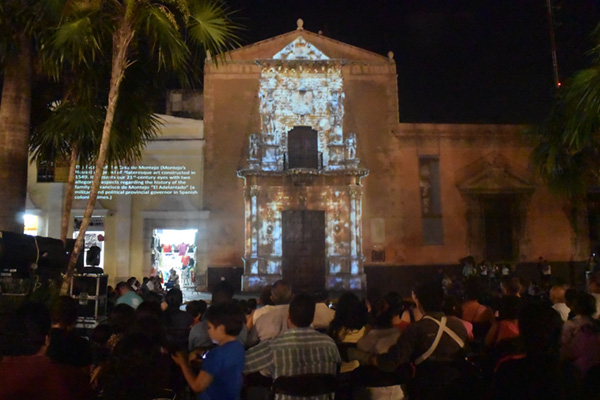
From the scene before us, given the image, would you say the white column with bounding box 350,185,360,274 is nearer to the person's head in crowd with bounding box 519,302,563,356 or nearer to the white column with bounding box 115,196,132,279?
the white column with bounding box 115,196,132,279

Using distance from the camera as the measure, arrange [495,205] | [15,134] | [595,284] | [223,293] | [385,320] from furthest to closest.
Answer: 1. [495,205]
2. [15,134]
3. [595,284]
4. [223,293]
5. [385,320]

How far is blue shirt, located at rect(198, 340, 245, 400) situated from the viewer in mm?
3223

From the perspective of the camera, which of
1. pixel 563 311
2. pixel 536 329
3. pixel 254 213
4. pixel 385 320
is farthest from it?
pixel 254 213

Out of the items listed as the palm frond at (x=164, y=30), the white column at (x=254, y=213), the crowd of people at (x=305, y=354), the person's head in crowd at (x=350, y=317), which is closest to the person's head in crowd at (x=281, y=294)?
the crowd of people at (x=305, y=354)

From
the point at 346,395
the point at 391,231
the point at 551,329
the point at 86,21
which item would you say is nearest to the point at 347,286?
the point at 391,231

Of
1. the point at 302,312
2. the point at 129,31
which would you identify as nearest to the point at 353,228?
the point at 129,31

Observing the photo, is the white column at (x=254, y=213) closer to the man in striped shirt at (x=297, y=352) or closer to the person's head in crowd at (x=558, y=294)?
the person's head in crowd at (x=558, y=294)

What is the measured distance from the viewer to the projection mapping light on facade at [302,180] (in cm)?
1933

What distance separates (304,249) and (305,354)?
53.0 feet

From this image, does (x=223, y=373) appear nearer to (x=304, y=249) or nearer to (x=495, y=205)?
(x=304, y=249)

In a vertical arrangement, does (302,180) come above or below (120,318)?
above

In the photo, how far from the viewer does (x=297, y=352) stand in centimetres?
340

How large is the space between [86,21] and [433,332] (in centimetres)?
748

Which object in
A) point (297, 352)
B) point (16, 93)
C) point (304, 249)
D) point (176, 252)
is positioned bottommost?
point (297, 352)
